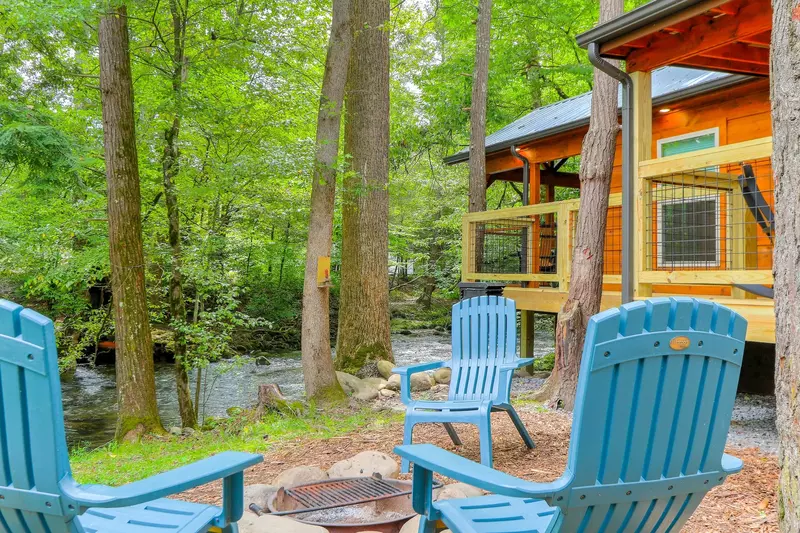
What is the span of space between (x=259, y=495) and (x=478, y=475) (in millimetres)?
1909

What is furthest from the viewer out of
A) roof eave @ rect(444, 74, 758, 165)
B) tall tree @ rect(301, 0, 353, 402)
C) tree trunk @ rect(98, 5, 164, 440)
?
roof eave @ rect(444, 74, 758, 165)

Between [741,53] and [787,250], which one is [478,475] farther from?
[741,53]

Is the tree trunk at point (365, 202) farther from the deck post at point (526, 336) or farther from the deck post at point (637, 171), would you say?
the deck post at point (637, 171)

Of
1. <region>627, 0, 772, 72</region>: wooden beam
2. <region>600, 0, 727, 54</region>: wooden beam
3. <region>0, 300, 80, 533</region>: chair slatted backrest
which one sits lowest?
<region>0, 300, 80, 533</region>: chair slatted backrest

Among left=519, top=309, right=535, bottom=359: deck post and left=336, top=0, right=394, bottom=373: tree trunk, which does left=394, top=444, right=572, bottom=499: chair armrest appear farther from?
left=519, top=309, right=535, bottom=359: deck post

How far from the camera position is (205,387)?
916 centimetres

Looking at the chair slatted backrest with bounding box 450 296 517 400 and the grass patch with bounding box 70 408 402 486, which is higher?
the chair slatted backrest with bounding box 450 296 517 400

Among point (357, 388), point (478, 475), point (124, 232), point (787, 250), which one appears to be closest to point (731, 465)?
point (787, 250)

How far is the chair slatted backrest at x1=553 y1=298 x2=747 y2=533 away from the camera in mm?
1658

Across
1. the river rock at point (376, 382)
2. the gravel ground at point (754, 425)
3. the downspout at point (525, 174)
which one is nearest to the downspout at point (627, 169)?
the gravel ground at point (754, 425)

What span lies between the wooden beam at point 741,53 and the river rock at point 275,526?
522 cm

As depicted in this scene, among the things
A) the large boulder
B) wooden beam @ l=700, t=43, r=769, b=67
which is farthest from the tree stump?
wooden beam @ l=700, t=43, r=769, b=67

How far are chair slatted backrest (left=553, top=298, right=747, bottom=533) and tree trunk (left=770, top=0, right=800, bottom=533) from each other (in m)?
0.12

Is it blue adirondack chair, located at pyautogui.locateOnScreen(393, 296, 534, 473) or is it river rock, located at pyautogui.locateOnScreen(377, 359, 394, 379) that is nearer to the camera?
blue adirondack chair, located at pyautogui.locateOnScreen(393, 296, 534, 473)
